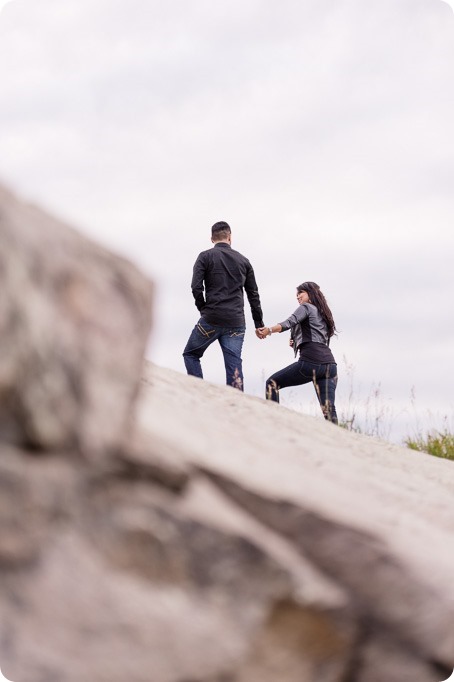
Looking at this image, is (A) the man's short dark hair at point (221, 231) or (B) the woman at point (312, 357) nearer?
(B) the woman at point (312, 357)

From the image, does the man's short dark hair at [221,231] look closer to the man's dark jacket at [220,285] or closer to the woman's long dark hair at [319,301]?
the man's dark jacket at [220,285]

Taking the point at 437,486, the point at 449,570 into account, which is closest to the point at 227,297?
the point at 437,486

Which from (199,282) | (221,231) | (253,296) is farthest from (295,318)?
(221,231)

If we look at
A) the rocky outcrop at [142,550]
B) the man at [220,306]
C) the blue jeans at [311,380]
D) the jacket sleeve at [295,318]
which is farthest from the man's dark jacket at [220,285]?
the rocky outcrop at [142,550]

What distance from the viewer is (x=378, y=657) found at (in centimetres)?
243

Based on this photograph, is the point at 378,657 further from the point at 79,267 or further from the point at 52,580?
the point at 79,267

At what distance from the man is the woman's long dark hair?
0.72m

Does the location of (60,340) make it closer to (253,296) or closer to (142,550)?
(142,550)

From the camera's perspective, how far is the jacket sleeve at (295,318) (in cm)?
829

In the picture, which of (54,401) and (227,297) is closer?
(54,401)

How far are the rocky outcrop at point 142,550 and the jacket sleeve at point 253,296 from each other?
239 inches

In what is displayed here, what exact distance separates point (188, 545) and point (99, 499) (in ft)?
0.90

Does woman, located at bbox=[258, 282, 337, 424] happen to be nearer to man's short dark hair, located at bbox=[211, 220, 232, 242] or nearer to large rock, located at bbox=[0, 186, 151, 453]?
man's short dark hair, located at bbox=[211, 220, 232, 242]

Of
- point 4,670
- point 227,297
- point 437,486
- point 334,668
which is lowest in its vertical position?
→ point 4,670
